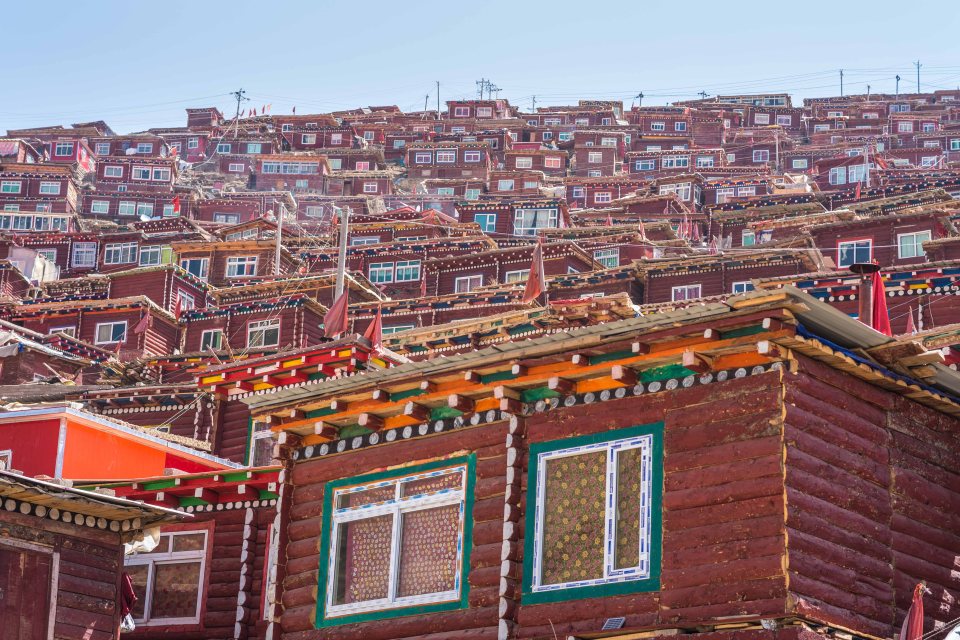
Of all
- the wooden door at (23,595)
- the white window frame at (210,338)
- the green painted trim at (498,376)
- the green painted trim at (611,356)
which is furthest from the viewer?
the white window frame at (210,338)

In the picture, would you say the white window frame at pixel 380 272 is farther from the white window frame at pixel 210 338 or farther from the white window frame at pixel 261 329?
the white window frame at pixel 261 329

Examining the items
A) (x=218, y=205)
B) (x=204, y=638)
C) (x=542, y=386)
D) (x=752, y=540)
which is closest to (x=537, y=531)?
(x=542, y=386)

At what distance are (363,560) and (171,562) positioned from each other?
9759 mm

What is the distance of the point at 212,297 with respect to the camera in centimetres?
7575

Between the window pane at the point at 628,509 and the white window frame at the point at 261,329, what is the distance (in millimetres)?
42839

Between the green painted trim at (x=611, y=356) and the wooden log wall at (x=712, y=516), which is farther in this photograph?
the green painted trim at (x=611, y=356)

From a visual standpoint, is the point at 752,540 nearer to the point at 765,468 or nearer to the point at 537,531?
the point at 765,468

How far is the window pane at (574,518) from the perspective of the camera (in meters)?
19.0

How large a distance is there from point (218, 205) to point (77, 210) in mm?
12709

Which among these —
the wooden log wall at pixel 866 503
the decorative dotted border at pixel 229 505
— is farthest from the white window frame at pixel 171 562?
the wooden log wall at pixel 866 503

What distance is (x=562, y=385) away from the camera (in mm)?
20000

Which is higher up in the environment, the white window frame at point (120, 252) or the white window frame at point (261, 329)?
the white window frame at point (120, 252)

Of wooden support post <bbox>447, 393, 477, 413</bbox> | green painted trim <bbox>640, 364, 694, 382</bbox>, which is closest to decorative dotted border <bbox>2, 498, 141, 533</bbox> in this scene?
wooden support post <bbox>447, 393, 477, 413</bbox>

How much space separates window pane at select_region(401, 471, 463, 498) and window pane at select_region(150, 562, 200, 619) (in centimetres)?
986
